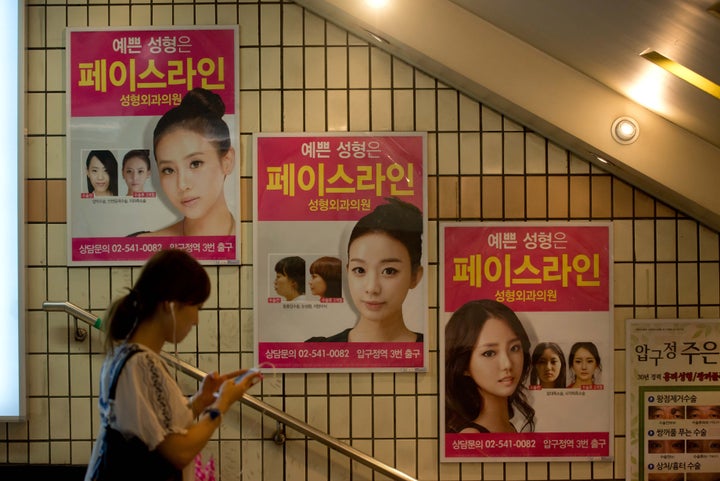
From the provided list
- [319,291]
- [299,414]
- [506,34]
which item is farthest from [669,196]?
[299,414]

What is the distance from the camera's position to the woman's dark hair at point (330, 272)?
12.0 feet

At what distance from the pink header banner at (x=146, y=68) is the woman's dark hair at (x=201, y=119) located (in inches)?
1.3

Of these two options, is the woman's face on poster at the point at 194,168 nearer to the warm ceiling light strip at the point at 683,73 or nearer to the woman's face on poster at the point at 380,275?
the woman's face on poster at the point at 380,275

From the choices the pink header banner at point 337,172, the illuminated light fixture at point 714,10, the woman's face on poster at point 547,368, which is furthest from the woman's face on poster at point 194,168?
the illuminated light fixture at point 714,10

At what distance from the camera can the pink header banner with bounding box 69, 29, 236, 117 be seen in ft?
12.0

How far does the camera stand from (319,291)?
3.65 m

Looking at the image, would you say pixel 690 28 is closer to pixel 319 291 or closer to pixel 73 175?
pixel 319 291

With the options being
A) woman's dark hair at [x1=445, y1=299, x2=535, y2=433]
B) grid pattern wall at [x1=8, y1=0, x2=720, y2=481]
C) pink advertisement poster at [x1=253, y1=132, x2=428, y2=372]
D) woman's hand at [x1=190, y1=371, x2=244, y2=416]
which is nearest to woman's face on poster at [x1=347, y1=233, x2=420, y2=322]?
Result: pink advertisement poster at [x1=253, y1=132, x2=428, y2=372]

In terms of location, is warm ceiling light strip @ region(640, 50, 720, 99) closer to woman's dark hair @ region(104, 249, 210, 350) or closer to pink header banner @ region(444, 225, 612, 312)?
pink header banner @ region(444, 225, 612, 312)

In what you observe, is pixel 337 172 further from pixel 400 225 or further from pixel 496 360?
pixel 496 360

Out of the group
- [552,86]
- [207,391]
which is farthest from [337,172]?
[207,391]

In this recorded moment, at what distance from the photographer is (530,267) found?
12.0ft

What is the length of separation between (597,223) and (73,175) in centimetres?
268

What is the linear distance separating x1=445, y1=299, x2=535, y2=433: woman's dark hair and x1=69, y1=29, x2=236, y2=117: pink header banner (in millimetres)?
1587
